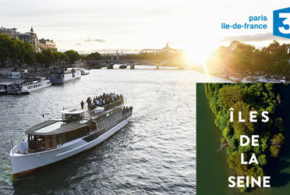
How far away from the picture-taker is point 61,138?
1786 centimetres

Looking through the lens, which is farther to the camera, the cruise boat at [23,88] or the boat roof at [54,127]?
the cruise boat at [23,88]

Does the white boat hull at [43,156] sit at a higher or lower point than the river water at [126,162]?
higher

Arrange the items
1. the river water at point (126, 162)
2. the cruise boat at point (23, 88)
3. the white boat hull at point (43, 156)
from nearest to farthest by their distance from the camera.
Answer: the river water at point (126, 162) < the white boat hull at point (43, 156) < the cruise boat at point (23, 88)

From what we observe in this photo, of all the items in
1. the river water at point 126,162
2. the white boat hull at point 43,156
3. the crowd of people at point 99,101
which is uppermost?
the crowd of people at point 99,101

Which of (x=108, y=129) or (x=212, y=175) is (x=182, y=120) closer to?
(x=108, y=129)

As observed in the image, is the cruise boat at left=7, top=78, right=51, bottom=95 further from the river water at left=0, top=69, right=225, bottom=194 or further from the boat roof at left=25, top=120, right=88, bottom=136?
the boat roof at left=25, top=120, right=88, bottom=136

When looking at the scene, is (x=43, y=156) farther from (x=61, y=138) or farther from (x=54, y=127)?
(x=54, y=127)

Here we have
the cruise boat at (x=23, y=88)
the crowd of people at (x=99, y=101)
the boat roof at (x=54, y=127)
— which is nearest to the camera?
the boat roof at (x=54, y=127)

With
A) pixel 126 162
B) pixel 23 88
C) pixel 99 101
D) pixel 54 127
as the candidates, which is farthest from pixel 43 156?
pixel 23 88

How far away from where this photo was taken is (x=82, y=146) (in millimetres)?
19266

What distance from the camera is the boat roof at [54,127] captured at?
1738 cm

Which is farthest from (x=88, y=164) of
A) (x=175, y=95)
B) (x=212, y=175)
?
(x=175, y=95)

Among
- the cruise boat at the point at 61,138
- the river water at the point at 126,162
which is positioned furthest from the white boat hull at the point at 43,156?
the river water at the point at 126,162

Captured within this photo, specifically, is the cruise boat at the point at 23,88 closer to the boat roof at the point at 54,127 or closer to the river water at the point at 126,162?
the river water at the point at 126,162
